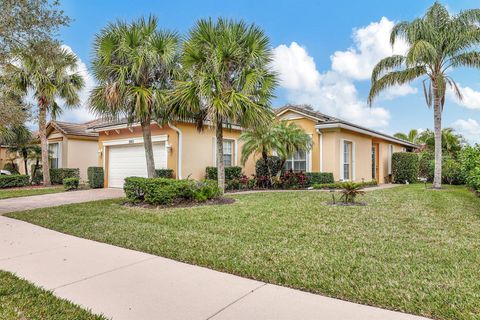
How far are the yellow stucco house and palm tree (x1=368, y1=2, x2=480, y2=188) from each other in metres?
3.39

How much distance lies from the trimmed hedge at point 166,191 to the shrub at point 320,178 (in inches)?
257

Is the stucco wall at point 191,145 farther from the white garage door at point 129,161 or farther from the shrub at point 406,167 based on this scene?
the shrub at point 406,167

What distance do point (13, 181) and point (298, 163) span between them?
1714 centimetres

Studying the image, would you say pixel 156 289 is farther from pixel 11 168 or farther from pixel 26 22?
pixel 11 168

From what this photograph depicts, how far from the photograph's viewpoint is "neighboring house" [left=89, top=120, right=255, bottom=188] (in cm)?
1459

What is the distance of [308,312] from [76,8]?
11096 millimetres

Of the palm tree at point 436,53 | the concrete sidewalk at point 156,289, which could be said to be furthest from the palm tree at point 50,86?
the palm tree at point 436,53

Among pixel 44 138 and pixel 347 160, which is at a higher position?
pixel 44 138

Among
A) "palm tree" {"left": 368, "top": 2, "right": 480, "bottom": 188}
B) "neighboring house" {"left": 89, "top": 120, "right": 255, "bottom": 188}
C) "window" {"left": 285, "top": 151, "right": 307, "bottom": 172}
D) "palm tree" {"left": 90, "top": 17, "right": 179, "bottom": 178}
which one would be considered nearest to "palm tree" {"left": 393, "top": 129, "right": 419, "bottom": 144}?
"palm tree" {"left": 368, "top": 2, "right": 480, "bottom": 188}

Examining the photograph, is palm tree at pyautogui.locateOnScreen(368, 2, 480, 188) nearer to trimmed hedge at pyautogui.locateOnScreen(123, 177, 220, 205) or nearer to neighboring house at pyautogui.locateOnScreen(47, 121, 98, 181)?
trimmed hedge at pyautogui.locateOnScreen(123, 177, 220, 205)

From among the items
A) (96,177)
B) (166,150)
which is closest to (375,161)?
(166,150)

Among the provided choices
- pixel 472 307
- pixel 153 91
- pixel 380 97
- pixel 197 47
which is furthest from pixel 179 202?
pixel 380 97

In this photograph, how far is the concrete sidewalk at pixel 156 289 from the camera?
118 inches

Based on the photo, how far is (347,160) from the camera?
16.6 meters
